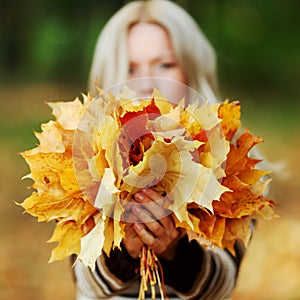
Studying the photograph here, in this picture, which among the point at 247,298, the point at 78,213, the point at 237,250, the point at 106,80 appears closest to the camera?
the point at 78,213

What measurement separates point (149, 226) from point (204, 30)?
1.07m

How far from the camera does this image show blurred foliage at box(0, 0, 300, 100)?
5.64 feet

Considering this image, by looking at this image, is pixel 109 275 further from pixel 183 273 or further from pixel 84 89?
pixel 84 89

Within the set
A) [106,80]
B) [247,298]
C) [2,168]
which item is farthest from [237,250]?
[2,168]

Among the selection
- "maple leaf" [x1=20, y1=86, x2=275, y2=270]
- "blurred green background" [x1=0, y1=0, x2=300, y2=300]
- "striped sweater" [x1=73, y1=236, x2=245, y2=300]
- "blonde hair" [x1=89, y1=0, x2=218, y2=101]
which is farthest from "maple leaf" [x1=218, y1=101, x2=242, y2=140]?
"blurred green background" [x1=0, y1=0, x2=300, y2=300]

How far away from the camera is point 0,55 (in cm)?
176

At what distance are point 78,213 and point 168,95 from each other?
11.7 inches

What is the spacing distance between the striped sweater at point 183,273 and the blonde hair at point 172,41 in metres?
0.25

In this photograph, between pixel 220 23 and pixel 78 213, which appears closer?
pixel 78 213

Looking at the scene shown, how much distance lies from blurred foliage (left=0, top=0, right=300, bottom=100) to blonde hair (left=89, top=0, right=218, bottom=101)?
71cm

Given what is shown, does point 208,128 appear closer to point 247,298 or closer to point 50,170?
point 50,170

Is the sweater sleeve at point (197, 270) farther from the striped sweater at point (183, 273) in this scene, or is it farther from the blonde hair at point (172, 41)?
the blonde hair at point (172, 41)

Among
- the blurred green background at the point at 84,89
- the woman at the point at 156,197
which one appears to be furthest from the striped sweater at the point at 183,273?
the blurred green background at the point at 84,89

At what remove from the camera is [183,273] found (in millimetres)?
807
